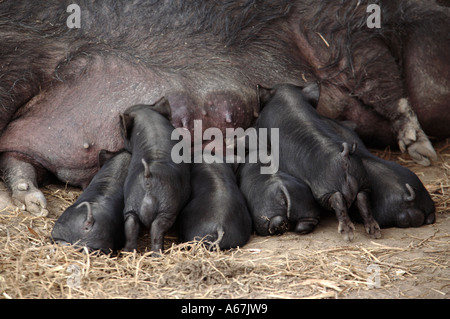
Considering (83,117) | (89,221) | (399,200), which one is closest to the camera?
(89,221)

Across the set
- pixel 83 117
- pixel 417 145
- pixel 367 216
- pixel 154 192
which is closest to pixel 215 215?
pixel 154 192

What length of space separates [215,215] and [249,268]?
0.34 metres

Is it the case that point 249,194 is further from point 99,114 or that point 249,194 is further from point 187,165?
point 99,114

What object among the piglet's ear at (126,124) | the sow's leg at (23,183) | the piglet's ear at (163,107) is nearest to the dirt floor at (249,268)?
the sow's leg at (23,183)

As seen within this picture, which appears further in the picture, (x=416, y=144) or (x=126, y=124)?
(x=416, y=144)

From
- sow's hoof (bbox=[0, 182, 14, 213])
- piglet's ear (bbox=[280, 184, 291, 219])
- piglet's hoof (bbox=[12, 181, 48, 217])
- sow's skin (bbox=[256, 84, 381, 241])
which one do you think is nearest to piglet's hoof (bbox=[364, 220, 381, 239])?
sow's skin (bbox=[256, 84, 381, 241])

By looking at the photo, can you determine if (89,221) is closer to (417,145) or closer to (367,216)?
(367,216)

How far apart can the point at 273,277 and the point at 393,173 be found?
99 centimetres

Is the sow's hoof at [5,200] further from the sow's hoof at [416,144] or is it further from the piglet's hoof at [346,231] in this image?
the sow's hoof at [416,144]

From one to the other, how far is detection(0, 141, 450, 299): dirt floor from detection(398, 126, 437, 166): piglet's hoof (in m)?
1.06

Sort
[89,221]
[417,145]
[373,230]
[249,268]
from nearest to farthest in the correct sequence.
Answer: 1. [249,268]
2. [89,221]
3. [373,230]
4. [417,145]

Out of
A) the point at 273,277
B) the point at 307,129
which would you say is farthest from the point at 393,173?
the point at 273,277

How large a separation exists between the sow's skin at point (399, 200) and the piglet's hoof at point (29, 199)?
170cm

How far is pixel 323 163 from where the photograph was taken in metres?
2.76
